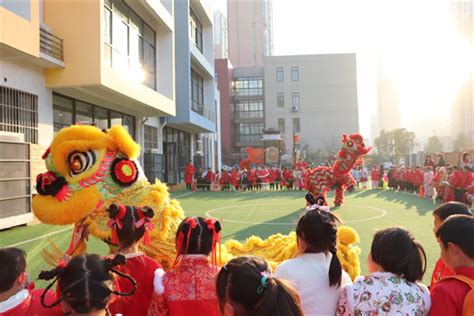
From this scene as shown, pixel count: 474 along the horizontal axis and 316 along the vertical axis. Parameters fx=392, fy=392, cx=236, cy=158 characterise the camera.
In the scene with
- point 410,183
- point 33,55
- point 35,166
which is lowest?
point 410,183

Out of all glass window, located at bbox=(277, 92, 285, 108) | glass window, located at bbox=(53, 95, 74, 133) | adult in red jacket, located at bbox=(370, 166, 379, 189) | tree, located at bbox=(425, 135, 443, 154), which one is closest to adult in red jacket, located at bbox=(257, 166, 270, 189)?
adult in red jacket, located at bbox=(370, 166, 379, 189)

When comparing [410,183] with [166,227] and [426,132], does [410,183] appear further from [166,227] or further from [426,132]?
[426,132]

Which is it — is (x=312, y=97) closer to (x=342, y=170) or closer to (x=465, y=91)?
(x=465, y=91)

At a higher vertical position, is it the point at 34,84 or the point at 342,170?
the point at 34,84

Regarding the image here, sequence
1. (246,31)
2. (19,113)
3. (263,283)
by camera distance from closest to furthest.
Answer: (263,283), (19,113), (246,31)

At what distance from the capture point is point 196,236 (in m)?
2.29

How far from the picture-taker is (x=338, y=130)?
56.1 metres

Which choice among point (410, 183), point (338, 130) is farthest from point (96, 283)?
point (338, 130)

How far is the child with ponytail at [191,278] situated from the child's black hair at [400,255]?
926 millimetres

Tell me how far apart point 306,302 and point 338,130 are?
55909 mm

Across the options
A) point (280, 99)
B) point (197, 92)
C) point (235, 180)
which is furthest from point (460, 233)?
point (280, 99)

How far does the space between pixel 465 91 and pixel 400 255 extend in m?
69.7

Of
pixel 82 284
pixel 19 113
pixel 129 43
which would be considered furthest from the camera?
pixel 129 43

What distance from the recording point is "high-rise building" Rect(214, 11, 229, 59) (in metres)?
75.2
